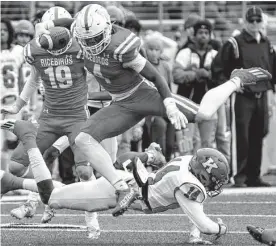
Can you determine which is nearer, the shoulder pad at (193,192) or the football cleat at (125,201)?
the shoulder pad at (193,192)

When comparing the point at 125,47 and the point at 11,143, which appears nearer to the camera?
the point at 125,47

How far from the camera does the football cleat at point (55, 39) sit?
9391 millimetres

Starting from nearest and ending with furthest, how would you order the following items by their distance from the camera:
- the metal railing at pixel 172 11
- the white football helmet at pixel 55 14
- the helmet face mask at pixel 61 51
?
the helmet face mask at pixel 61 51 < the white football helmet at pixel 55 14 < the metal railing at pixel 172 11

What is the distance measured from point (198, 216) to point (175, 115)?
3.24 ft

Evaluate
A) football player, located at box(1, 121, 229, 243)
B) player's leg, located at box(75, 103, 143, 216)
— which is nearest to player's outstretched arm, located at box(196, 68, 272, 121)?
player's leg, located at box(75, 103, 143, 216)

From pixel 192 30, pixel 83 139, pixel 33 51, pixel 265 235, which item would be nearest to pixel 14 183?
pixel 83 139

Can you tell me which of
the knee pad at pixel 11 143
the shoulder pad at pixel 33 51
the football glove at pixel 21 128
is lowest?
the knee pad at pixel 11 143

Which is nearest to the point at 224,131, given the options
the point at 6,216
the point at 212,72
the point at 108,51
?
the point at 212,72

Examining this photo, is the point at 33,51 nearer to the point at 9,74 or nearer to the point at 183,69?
the point at 9,74

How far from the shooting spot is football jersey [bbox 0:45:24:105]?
12.4m

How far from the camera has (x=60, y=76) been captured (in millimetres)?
9555

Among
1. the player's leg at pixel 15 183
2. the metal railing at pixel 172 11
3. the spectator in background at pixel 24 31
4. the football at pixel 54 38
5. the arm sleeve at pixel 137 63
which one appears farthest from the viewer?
the metal railing at pixel 172 11

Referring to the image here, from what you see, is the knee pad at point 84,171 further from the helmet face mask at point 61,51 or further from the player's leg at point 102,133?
the helmet face mask at point 61,51

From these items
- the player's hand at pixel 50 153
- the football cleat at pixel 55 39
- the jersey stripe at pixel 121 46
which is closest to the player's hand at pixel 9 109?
the player's hand at pixel 50 153
